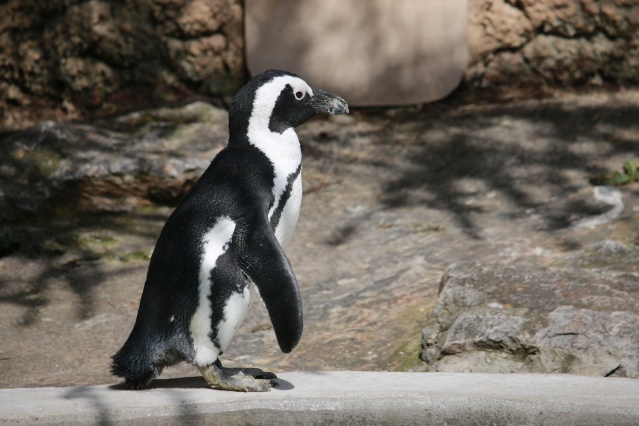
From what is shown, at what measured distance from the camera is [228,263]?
281 cm

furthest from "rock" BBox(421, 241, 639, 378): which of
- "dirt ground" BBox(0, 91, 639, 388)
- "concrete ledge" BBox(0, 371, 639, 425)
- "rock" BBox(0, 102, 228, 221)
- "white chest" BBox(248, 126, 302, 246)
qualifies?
"rock" BBox(0, 102, 228, 221)

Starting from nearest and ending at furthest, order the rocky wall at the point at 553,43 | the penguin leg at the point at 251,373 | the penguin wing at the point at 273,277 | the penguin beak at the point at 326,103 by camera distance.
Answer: the penguin wing at the point at 273,277, the penguin leg at the point at 251,373, the penguin beak at the point at 326,103, the rocky wall at the point at 553,43

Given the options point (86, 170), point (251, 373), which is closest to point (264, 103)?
point (251, 373)

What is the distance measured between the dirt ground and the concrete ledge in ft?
2.96

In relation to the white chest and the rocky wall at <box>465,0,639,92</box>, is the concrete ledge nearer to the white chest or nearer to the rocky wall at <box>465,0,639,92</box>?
the white chest

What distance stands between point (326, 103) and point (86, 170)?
2860mm

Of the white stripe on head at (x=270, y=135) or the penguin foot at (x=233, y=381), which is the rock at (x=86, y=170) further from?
the penguin foot at (x=233, y=381)

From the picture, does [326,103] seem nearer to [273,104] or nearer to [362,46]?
[273,104]

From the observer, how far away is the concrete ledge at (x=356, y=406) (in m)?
2.64

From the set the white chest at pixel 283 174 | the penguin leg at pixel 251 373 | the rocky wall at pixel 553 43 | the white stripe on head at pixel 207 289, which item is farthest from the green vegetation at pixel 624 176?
the white stripe on head at pixel 207 289

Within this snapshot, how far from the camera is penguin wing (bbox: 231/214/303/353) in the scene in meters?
2.76

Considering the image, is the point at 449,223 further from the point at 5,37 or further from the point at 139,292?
the point at 5,37

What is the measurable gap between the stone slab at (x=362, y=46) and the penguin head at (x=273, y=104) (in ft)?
11.7

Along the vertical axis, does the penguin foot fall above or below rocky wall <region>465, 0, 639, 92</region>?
below
